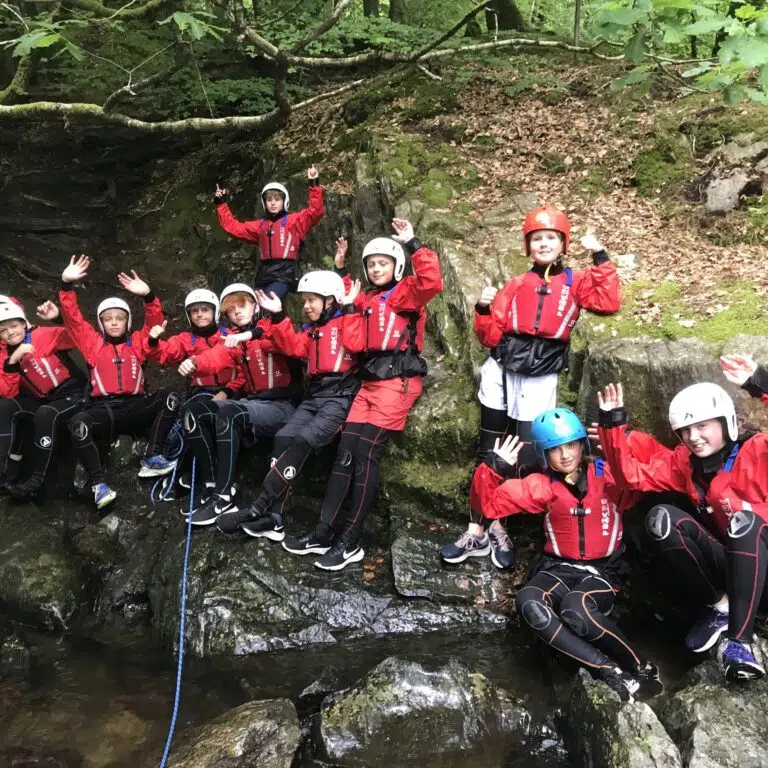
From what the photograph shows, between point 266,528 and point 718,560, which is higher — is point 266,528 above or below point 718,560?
below

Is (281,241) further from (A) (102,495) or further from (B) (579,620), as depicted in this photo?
(B) (579,620)

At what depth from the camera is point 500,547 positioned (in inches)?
228

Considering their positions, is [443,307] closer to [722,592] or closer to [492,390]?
[492,390]

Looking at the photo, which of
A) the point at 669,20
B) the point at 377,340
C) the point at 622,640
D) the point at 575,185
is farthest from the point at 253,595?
the point at 575,185

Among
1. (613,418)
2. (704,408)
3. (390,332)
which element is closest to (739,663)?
(704,408)

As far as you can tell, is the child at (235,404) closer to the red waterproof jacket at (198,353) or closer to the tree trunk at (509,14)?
the red waterproof jacket at (198,353)

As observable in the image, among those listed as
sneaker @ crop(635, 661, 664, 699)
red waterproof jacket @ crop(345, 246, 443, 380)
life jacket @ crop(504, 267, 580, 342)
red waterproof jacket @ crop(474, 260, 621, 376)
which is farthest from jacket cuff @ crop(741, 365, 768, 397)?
red waterproof jacket @ crop(345, 246, 443, 380)

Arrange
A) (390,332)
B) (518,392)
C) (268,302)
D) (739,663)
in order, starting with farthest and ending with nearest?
1. (268,302)
2. (390,332)
3. (518,392)
4. (739,663)

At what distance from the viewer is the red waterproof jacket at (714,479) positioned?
14.4ft

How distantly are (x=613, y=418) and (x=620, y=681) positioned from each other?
72.9 inches

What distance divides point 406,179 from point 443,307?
7.56ft

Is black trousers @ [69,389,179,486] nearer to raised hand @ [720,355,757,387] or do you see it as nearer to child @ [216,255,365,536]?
child @ [216,255,365,536]

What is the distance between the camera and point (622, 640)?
179 inches

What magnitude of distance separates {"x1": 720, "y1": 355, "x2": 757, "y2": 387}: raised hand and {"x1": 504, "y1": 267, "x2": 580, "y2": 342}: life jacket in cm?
138
